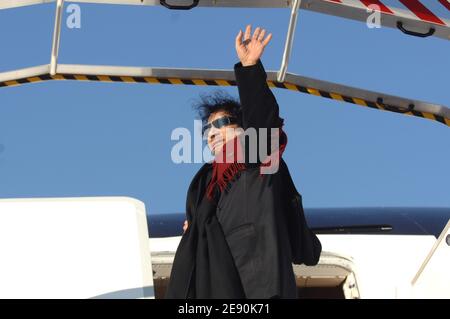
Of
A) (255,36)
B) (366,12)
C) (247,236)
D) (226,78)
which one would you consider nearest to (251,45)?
(255,36)

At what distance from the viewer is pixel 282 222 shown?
2895mm

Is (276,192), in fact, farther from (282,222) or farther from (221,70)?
(221,70)

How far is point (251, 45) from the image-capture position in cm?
290

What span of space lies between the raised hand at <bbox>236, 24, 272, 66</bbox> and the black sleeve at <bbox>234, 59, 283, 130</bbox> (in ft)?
0.10

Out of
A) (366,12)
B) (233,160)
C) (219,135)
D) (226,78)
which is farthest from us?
(226,78)

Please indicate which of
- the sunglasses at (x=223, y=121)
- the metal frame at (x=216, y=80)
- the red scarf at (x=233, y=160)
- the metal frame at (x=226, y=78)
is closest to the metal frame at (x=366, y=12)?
the metal frame at (x=226, y=78)

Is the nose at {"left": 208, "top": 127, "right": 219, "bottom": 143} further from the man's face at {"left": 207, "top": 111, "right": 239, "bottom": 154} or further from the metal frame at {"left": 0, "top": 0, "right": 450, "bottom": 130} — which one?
the metal frame at {"left": 0, "top": 0, "right": 450, "bottom": 130}

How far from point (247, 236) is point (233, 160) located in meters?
0.30

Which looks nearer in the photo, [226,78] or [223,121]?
[223,121]

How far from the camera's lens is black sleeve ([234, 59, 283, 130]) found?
284 cm

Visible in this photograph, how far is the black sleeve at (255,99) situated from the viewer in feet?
9.32

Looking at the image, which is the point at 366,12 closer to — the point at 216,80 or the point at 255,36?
the point at 216,80

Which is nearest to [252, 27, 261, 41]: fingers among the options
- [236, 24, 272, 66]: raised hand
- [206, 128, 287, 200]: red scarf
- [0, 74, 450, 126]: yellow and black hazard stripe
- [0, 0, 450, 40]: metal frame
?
[236, 24, 272, 66]: raised hand
